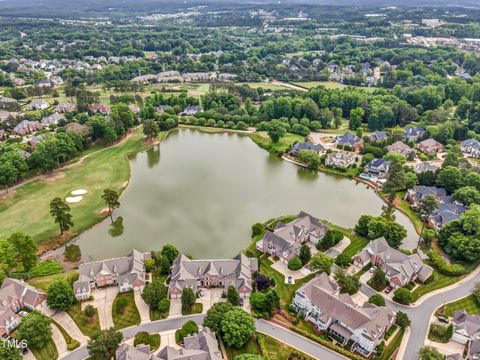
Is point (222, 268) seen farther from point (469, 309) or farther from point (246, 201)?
point (469, 309)

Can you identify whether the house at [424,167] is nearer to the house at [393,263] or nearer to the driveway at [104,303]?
the house at [393,263]

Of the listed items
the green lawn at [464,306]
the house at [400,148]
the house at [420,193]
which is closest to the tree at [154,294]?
the green lawn at [464,306]

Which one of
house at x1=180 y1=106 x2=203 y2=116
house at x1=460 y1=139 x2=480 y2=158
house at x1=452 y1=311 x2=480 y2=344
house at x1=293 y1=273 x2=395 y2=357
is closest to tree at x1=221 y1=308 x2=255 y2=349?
house at x1=293 y1=273 x2=395 y2=357

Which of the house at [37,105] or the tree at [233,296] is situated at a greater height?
the house at [37,105]

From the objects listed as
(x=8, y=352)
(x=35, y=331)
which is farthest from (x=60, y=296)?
(x=8, y=352)

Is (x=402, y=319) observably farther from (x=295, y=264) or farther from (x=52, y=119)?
(x=52, y=119)

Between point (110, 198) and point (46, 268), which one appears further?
point (110, 198)
